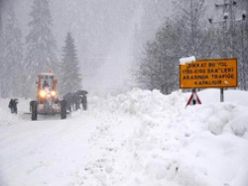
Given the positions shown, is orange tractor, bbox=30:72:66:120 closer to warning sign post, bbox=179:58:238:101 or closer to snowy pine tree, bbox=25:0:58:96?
warning sign post, bbox=179:58:238:101

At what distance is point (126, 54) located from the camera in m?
131

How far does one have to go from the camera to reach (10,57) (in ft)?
195

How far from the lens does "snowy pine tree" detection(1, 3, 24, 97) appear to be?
59.4 metres

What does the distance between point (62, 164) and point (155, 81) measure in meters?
20.6

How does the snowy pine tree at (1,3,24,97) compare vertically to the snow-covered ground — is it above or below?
above

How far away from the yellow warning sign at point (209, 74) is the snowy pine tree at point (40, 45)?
138 feet

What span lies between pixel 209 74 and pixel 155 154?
3.80 meters

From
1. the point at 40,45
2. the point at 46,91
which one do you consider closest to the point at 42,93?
the point at 46,91

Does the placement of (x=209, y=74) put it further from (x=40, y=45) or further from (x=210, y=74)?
(x=40, y=45)

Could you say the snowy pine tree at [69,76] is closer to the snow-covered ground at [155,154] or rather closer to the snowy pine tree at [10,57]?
the snowy pine tree at [10,57]

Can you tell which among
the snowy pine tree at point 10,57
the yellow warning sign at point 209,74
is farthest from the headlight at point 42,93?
the snowy pine tree at point 10,57

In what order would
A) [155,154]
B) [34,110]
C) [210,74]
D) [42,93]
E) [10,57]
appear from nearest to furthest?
[155,154]
[210,74]
[34,110]
[42,93]
[10,57]

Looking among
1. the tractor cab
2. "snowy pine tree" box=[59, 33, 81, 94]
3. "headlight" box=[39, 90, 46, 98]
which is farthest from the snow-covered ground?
"snowy pine tree" box=[59, 33, 81, 94]

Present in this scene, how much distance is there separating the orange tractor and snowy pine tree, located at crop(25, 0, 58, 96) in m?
26.1
